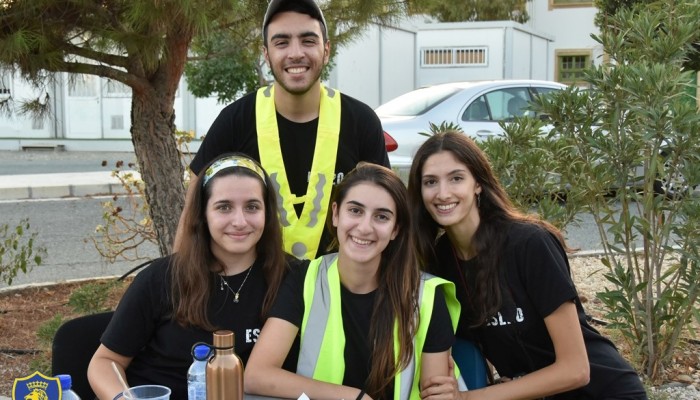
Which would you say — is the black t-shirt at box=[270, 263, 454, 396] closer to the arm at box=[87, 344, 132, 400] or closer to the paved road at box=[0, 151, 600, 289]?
the arm at box=[87, 344, 132, 400]

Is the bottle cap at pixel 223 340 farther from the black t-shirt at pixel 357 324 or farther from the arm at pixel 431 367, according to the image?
the arm at pixel 431 367

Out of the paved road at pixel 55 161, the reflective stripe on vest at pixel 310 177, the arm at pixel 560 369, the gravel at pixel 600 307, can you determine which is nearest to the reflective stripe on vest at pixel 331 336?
the arm at pixel 560 369

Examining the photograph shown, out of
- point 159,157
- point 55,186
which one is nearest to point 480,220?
point 159,157

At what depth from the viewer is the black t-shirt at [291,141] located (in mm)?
3176

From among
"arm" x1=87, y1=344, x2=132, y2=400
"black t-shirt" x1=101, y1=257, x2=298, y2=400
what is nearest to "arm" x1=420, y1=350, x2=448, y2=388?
"black t-shirt" x1=101, y1=257, x2=298, y2=400

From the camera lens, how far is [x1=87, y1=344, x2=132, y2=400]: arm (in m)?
2.57

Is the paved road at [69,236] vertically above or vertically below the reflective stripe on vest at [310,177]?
below

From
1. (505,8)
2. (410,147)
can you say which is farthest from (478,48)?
(410,147)

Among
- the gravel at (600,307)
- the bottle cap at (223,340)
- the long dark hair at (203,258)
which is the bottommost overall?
the gravel at (600,307)

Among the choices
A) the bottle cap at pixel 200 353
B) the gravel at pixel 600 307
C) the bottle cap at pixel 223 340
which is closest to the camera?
the bottle cap at pixel 223 340

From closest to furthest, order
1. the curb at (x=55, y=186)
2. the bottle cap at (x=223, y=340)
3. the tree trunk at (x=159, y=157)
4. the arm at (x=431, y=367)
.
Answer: the bottle cap at (x=223, y=340) < the arm at (x=431, y=367) < the tree trunk at (x=159, y=157) < the curb at (x=55, y=186)

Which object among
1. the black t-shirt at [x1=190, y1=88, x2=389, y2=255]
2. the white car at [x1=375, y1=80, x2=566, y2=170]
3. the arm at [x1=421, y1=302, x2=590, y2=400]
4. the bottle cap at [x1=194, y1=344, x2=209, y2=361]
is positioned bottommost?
the arm at [x1=421, y1=302, x2=590, y2=400]

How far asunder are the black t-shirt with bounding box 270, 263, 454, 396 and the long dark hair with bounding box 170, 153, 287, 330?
10 cm

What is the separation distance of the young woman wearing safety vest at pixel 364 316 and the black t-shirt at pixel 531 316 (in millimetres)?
Result: 184
